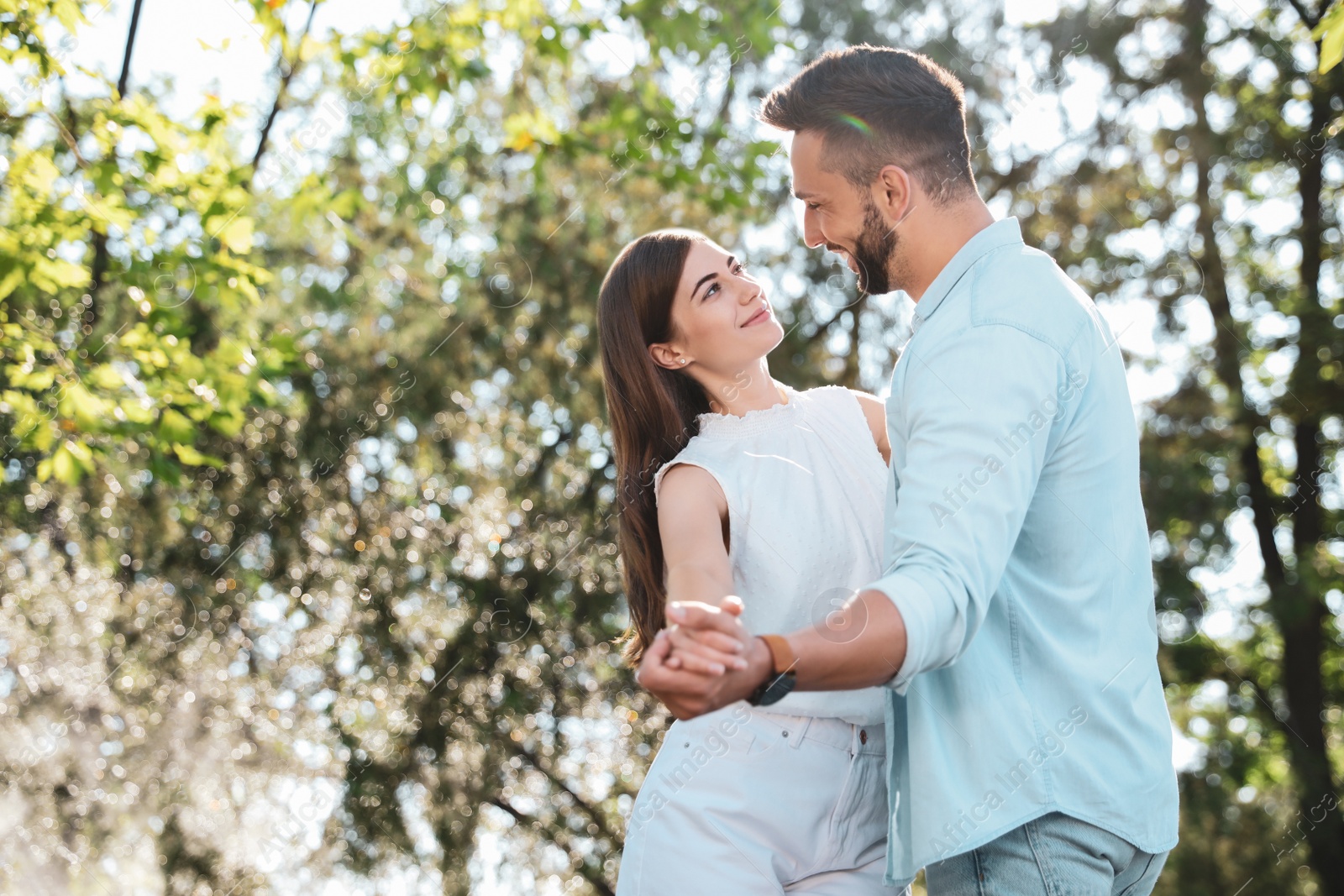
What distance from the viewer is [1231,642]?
39.8 feet

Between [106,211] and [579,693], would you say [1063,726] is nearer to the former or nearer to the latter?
[106,211]

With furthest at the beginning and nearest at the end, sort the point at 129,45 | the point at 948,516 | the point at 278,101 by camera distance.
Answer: the point at 278,101, the point at 129,45, the point at 948,516

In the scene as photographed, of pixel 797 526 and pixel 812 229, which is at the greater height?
pixel 812 229

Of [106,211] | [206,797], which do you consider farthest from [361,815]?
[106,211]

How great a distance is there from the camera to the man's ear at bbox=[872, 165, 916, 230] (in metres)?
2.04

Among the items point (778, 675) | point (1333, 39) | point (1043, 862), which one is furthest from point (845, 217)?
point (1333, 39)

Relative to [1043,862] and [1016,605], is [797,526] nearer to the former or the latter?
[1016,605]

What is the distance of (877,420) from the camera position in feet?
8.53

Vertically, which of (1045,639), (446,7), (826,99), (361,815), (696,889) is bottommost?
(361,815)

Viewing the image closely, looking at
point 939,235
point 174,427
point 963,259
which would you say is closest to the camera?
point 963,259

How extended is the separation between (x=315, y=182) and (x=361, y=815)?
3.35m

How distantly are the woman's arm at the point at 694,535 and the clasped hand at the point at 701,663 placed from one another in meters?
0.46

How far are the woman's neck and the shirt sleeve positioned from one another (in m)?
0.76

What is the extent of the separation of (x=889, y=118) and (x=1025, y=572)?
869 mm
